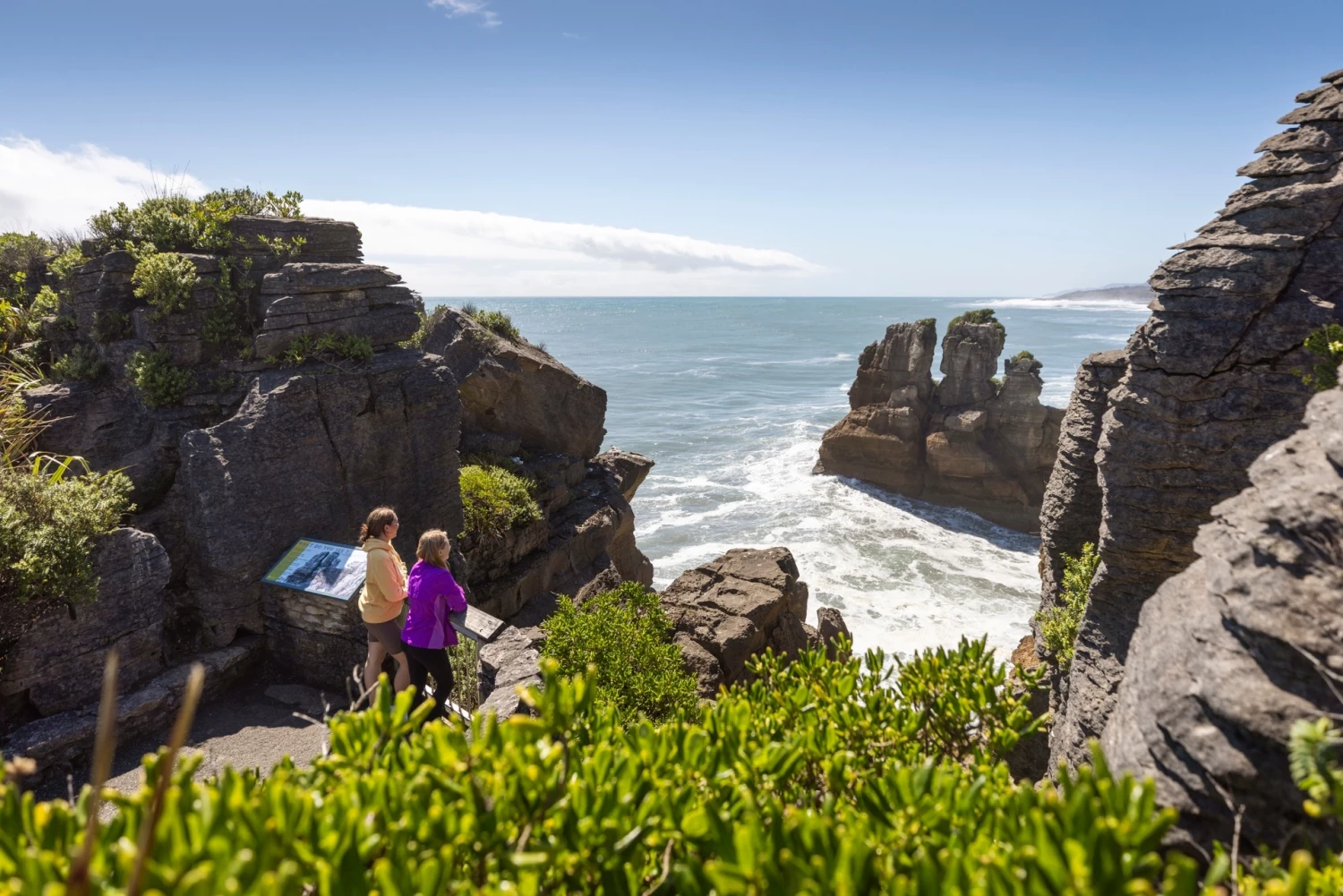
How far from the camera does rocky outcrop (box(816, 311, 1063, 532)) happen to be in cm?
3531

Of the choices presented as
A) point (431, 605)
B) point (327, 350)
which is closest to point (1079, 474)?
point (431, 605)

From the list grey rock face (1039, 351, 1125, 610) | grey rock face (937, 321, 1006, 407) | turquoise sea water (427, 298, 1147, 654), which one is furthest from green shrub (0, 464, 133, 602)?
grey rock face (937, 321, 1006, 407)

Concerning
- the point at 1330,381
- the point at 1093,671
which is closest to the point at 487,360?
the point at 1093,671

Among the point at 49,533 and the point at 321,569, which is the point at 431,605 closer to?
the point at 321,569

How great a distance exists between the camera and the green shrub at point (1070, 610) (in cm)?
866

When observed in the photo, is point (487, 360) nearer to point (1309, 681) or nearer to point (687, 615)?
point (687, 615)

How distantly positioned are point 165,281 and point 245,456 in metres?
3.88

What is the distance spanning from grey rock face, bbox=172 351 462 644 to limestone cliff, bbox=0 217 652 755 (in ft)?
0.08

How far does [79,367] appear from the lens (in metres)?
11.5

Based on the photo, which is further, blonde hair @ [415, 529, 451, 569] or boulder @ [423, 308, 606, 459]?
boulder @ [423, 308, 606, 459]

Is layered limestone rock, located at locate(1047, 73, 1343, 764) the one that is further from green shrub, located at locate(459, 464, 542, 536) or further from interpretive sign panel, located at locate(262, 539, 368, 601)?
green shrub, located at locate(459, 464, 542, 536)

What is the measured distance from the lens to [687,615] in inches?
499

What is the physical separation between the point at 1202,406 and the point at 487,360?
15610mm

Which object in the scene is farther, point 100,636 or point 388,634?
point 100,636
